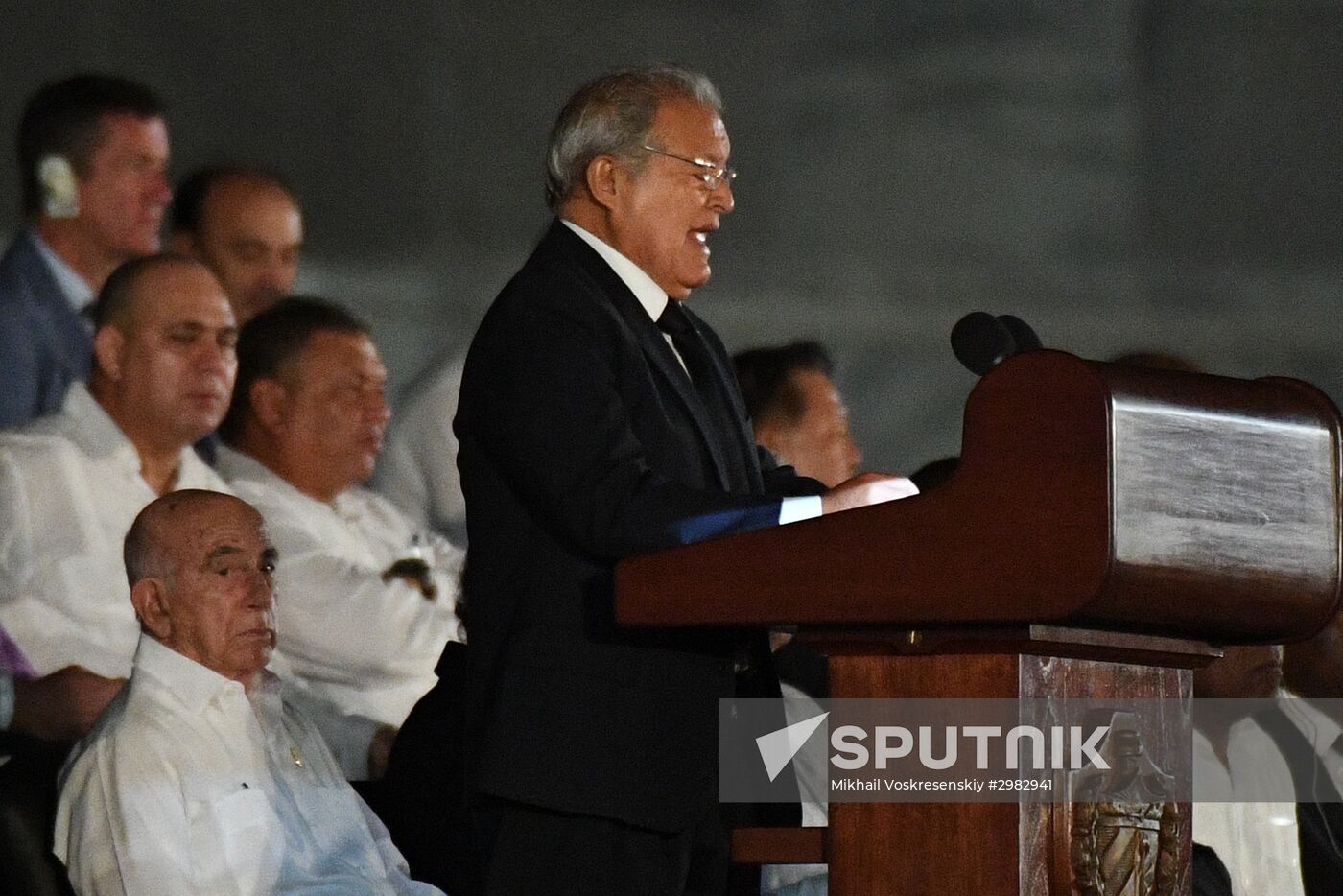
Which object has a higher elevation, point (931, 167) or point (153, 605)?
point (931, 167)

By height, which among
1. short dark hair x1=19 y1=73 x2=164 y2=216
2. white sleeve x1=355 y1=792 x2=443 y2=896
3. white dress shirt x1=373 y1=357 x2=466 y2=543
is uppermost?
short dark hair x1=19 y1=73 x2=164 y2=216

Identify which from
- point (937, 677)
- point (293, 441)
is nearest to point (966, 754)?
point (937, 677)

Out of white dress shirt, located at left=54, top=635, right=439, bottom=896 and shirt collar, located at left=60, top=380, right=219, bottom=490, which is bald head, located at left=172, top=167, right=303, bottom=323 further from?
white dress shirt, located at left=54, top=635, right=439, bottom=896

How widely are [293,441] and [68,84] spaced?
953mm

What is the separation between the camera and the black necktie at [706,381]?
7.26 feet

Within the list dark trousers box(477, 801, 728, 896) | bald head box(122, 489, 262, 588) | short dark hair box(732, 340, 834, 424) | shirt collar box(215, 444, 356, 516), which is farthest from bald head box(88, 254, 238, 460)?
dark trousers box(477, 801, 728, 896)

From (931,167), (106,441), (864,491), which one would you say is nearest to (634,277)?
(864,491)

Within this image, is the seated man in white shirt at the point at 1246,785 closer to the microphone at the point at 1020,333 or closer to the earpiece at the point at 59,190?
the microphone at the point at 1020,333

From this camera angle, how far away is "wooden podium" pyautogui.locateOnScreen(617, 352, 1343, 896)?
1574 millimetres

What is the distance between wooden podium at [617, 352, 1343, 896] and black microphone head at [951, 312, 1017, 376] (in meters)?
0.15

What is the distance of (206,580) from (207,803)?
33 cm

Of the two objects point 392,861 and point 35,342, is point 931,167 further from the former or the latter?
point 392,861

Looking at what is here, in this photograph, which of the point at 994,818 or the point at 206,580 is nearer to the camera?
the point at 994,818

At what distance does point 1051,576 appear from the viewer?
5.12ft
